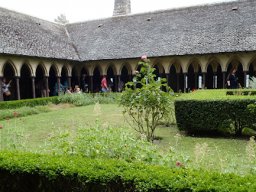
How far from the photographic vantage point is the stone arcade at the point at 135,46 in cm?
1945

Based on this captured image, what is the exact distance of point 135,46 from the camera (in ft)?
74.4

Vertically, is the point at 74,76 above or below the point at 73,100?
above

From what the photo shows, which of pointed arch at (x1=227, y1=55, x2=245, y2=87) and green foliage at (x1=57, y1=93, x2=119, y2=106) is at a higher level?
pointed arch at (x1=227, y1=55, x2=245, y2=87)

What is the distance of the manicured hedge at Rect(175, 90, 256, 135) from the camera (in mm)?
8383

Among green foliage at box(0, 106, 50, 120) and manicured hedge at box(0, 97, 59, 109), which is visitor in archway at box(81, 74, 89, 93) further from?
green foliage at box(0, 106, 50, 120)

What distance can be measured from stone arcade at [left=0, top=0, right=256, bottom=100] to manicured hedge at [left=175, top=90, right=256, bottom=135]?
11232 millimetres

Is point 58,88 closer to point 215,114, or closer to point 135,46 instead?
point 135,46

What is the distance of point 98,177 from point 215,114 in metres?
6.10

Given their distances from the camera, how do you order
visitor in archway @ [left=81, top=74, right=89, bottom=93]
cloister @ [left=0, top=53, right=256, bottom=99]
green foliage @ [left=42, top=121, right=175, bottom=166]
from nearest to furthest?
green foliage @ [left=42, top=121, right=175, bottom=166] < cloister @ [left=0, top=53, right=256, bottom=99] < visitor in archway @ [left=81, top=74, right=89, bottom=93]

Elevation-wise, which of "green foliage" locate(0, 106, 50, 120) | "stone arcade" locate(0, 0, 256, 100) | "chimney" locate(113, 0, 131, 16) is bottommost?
"green foliage" locate(0, 106, 50, 120)

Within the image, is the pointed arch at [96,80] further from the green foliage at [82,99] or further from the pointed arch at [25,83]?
the green foliage at [82,99]

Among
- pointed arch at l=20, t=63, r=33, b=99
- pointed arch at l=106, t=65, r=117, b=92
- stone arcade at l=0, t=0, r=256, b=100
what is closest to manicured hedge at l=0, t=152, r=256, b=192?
stone arcade at l=0, t=0, r=256, b=100

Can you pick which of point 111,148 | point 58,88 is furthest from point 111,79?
point 111,148

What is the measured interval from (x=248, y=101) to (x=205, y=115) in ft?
4.28
